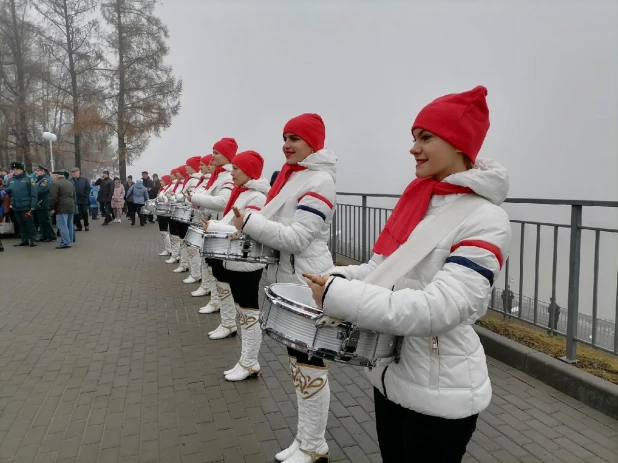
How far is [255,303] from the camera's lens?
13.4 feet

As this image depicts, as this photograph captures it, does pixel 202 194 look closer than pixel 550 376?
No

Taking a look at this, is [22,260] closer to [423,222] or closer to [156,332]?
[156,332]

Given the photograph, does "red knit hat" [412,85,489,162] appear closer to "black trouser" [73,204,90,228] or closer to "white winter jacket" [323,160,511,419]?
"white winter jacket" [323,160,511,419]

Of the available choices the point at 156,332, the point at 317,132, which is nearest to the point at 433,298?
the point at 317,132

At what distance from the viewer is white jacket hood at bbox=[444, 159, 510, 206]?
168 centimetres

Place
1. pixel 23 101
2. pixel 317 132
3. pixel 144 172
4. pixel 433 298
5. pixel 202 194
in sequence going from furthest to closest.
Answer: pixel 23 101
pixel 144 172
pixel 202 194
pixel 317 132
pixel 433 298

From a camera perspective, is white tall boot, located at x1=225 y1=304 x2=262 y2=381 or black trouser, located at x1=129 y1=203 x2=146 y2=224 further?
black trouser, located at x1=129 y1=203 x2=146 y2=224

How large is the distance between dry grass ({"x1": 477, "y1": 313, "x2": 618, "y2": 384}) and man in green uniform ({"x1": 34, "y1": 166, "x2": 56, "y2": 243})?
12.8 m

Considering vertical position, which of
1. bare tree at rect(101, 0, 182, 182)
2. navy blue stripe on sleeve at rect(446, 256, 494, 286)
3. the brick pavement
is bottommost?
the brick pavement

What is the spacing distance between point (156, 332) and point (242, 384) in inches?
79.9

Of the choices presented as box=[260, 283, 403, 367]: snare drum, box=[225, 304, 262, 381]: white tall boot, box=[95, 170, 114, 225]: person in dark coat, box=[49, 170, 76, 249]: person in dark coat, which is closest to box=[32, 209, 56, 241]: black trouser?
box=[49, 170, 76, 249]: person in dark coat

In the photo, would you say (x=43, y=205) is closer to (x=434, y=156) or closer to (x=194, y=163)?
(x=194, y=163)

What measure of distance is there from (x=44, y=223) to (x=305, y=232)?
14.1 meters

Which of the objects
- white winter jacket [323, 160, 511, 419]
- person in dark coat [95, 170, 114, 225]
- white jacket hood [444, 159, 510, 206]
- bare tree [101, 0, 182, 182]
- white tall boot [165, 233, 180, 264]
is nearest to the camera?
white winter jacket [323, 160, 511, 419]
